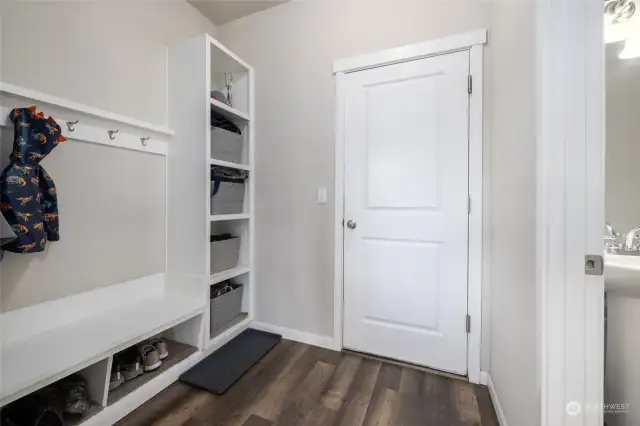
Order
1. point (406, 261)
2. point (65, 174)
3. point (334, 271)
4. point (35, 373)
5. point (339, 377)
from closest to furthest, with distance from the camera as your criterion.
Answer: point (35, 373), point (65, 174), point (339, 377), point (406, 261), point (334, 271)

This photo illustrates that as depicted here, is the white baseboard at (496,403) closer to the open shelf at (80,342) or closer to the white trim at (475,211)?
the white trim at (475,211)

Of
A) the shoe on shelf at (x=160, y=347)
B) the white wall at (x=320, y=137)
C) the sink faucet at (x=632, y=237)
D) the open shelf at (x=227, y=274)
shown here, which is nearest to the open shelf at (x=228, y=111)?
the white wall at (x=320, y=137)

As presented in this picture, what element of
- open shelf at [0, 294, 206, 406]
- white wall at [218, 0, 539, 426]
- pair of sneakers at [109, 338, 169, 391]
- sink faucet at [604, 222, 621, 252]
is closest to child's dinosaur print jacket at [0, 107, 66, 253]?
open shelf at [0, 294, 206, 406]

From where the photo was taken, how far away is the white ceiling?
6.75ft

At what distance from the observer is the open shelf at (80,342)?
966 mm

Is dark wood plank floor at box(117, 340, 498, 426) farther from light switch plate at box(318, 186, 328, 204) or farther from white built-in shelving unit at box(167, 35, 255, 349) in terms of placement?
light switch plate at box(318, 186, 328, 204)

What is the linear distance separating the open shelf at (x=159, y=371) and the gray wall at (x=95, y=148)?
0.52 meters

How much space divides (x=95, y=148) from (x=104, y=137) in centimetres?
8

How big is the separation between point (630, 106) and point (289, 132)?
2.00 metres

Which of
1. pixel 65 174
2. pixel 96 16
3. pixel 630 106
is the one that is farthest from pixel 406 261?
pixel 96 16

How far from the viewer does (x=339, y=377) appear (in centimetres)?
160

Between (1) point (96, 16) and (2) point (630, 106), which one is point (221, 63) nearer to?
(1) point (96, 16)

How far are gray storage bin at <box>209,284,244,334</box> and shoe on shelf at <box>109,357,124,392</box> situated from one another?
0.55 meters

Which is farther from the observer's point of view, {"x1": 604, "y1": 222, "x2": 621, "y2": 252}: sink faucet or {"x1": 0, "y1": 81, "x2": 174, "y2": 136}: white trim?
{"x1": 604, "y1": 222, "x2": 621, "y2": 252}: sink faucet
